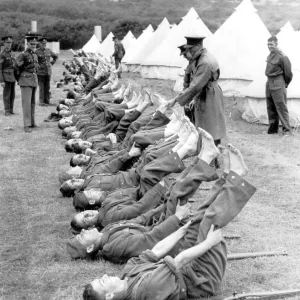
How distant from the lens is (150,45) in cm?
2362

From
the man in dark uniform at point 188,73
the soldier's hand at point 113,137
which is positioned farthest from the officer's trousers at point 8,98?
the man in dark uniform at point 188,73

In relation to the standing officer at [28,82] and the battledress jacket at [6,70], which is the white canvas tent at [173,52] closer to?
the battledress jacket at [6,70]

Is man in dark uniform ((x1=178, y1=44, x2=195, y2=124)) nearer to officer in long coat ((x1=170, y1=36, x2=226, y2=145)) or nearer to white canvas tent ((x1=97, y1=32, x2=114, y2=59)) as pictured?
officer in long coat ((x1=170, y1=36, x2=226, y2=145))

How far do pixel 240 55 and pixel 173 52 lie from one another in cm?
562

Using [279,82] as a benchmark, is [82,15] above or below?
below

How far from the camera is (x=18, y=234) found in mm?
5617

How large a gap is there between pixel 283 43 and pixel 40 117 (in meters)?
5.40

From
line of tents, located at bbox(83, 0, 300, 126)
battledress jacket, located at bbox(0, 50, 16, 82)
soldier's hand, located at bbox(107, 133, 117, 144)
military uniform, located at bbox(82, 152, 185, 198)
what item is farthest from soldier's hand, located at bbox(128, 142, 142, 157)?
battledress jacket, located at bbox(0, 50, 16, 82)

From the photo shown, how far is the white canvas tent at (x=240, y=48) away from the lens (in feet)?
47.5

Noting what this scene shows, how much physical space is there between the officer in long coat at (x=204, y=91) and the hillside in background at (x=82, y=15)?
21526mm

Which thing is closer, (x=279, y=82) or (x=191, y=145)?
(x=191, y=145)

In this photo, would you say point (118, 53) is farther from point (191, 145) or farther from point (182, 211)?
point (182, 211)

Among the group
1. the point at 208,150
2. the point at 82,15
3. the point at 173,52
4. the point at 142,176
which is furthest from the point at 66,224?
the point at 82,15

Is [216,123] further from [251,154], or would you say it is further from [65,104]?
[65,104]
